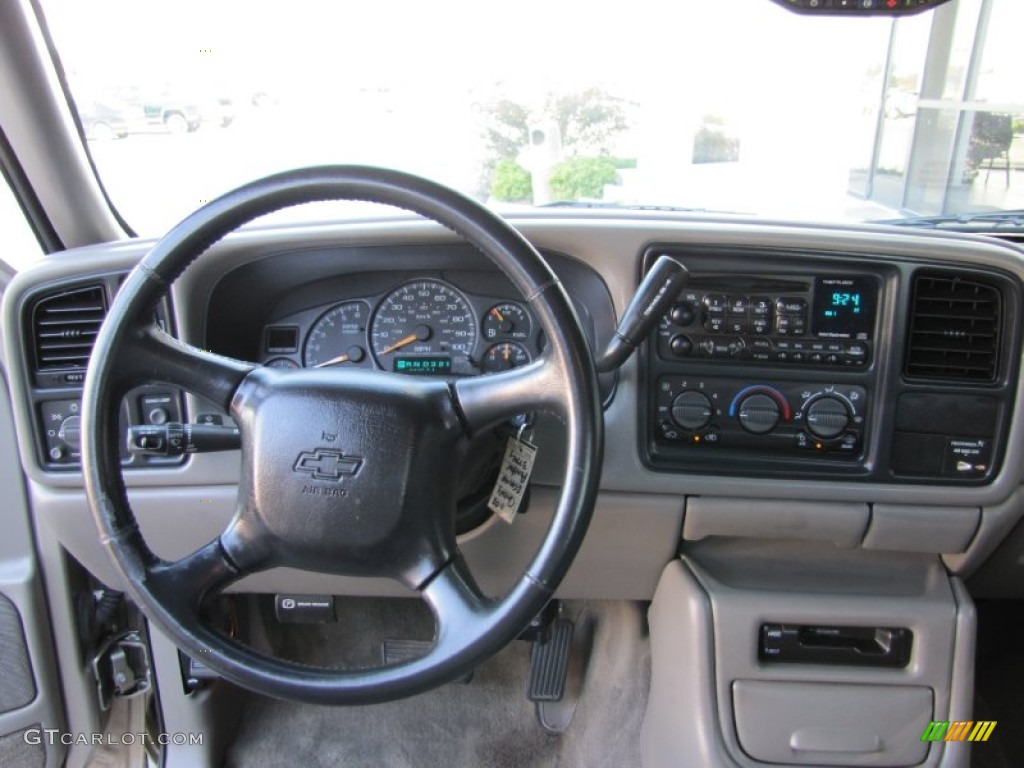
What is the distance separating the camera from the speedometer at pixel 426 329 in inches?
61.3

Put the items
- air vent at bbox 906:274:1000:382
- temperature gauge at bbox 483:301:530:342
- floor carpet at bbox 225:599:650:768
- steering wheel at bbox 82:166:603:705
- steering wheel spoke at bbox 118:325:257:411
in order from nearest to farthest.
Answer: steering wheel at bbox 82:166:603:705 → steering wheel spoke at bbox 118:325:257:411 → air vent at bbox 906:274:1000:382 → temperature gauge at bbox 483:301:530:342 → floor carpet at bbox 225:599:650:768

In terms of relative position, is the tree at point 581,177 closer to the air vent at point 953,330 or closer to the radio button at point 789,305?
the radio button at point 789,305

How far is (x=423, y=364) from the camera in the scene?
1.56 metres

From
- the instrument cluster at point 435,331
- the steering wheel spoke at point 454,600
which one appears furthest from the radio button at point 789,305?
the steering wheel spoke at point 454,600

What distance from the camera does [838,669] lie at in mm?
1567

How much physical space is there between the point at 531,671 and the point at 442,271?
3.70 ft

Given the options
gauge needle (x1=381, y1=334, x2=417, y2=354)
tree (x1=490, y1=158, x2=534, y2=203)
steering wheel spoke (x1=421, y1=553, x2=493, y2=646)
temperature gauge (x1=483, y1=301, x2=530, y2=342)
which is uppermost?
tree (x1=490, y1=158, x2=534, y2=203)

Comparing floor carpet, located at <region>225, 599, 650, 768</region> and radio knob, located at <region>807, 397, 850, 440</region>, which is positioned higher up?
radio knob, located at <region>807, 397, 850, 440</region>

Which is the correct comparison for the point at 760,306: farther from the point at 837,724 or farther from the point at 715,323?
the point at 837,724

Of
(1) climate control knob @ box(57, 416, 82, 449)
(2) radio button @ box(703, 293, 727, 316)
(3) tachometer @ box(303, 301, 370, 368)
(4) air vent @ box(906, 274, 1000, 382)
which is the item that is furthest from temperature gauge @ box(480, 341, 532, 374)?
(1) climate control knob @ box(57, 416, 82, 449)

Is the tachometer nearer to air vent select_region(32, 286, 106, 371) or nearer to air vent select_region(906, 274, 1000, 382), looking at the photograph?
air vent select_region(32, 286, 106, 371)

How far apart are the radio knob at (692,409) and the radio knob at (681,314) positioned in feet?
0.45

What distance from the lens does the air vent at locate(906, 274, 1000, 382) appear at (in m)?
1.43

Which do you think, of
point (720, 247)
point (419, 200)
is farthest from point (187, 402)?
point (720, 247)
